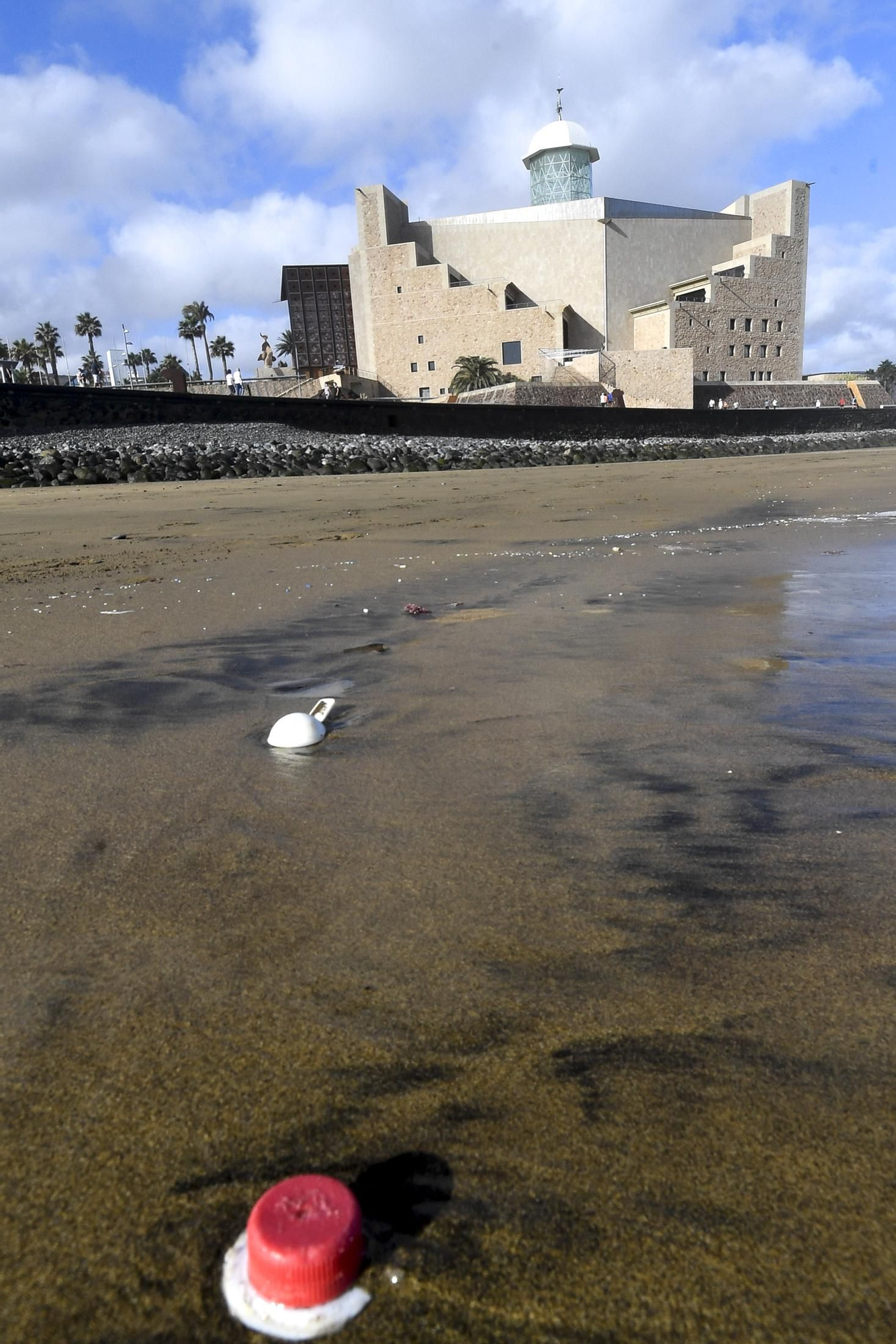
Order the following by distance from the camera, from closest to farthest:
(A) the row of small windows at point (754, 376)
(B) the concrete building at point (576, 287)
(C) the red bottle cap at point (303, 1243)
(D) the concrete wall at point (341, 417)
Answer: (C) the red bottle cap at point (303, 1243) < (D) the concrete wall at point (341, 417) < (A) the row of small windows at point (754, 376) < (B) the concrete building at point (576, 287)

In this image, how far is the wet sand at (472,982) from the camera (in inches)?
37.1

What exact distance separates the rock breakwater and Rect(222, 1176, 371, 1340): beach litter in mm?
16938

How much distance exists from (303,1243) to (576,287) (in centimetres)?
6426

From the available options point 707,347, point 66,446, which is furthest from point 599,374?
point 66,446

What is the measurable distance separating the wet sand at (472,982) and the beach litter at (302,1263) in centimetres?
3

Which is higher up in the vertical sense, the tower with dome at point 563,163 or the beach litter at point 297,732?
the tower with dome at point 563,163

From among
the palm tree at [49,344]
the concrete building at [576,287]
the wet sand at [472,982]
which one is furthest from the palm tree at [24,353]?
the wet sand at [472,982]

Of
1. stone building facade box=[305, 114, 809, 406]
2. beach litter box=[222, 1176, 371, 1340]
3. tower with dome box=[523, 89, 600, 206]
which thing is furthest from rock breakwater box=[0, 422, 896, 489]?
tower with dome box=[523, 89, 600, 206]

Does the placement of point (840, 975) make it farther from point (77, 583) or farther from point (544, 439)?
point (544, 439)

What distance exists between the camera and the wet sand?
0.94m

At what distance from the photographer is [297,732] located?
2.70 meters

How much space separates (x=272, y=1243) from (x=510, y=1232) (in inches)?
11.2

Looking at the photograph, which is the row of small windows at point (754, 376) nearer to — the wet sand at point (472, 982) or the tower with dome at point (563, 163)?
the tower with dome at point (563, 163)

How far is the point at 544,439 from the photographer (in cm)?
2750
